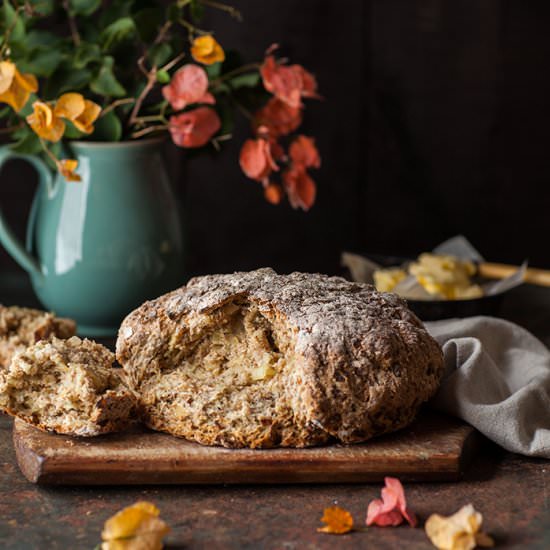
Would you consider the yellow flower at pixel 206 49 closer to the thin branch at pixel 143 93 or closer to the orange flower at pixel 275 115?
the thin branch at pixel 143 93

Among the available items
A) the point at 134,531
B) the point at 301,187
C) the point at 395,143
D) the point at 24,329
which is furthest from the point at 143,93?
the point at 395,143

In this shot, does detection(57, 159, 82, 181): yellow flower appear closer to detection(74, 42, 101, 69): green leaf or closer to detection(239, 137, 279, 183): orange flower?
detection(74, 42, 101, 69): green leaf

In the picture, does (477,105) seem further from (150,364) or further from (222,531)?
(222,531)

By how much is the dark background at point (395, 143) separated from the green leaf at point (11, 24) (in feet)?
3.07

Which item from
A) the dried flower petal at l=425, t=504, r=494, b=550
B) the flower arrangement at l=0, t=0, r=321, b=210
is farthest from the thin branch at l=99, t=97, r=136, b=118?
the dried flower petal at l=425, t=504, r=494, b=550

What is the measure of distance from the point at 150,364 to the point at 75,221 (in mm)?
640

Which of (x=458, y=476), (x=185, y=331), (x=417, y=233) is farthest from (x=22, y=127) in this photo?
(x=417, y=233)

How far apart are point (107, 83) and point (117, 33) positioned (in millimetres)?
105

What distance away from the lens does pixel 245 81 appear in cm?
199

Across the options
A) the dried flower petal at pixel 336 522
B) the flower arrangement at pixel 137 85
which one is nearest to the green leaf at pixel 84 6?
the flower arrangement at pixel 137 85

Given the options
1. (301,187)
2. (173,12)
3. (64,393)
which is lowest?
(64,393)

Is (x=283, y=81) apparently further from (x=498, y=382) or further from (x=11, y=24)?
(x=498, y=382)

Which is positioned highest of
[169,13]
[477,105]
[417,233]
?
[169,13]

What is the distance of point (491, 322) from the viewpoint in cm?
172
